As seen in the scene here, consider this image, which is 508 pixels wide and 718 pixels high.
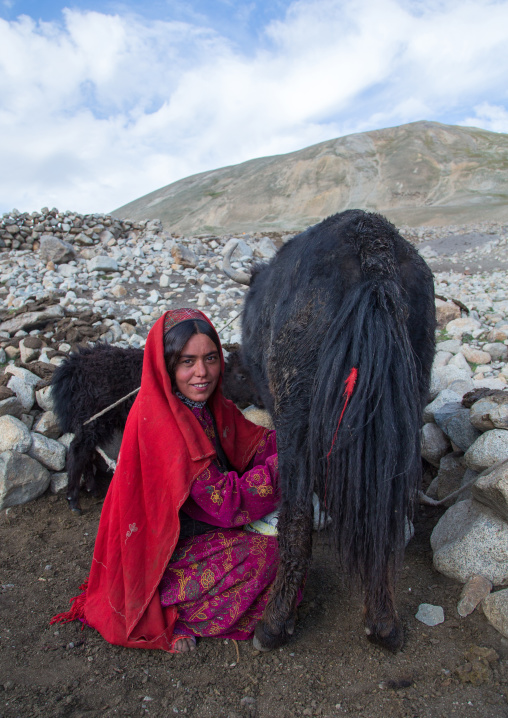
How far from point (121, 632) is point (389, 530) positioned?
1113mm

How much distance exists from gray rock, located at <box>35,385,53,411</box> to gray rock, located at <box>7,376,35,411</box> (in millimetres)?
44

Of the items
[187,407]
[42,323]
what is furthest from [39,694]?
[42,323]

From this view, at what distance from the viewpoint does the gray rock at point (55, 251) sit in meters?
7.08

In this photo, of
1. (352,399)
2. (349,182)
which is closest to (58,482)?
(352,399)

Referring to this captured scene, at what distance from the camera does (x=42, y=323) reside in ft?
15.0

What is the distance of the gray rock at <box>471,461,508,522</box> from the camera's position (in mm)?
1806

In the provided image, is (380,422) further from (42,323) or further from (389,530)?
(42,323)

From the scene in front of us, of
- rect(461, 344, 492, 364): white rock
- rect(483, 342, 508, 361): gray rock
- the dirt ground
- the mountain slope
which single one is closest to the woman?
the dirt ground

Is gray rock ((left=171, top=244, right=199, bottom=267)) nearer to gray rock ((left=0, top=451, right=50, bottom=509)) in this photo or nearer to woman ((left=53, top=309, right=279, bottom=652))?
gray rock ((left=0, top=451, right=50, bottom=509))

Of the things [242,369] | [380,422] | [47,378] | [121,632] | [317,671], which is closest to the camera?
[380,422]

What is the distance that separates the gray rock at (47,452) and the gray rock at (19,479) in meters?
0.08

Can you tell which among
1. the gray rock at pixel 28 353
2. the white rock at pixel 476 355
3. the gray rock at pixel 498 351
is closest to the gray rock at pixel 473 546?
the white rock at pixel 476 355

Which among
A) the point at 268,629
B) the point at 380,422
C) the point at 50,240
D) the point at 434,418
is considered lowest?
the point at 268,629

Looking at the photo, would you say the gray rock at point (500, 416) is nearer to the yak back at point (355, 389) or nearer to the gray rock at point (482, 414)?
the gray rock at point (482, 414)
